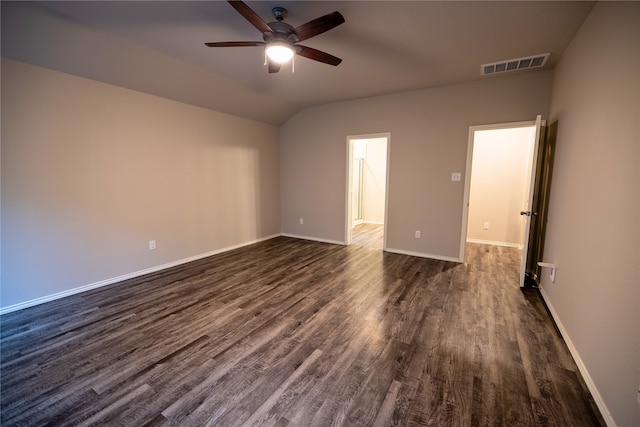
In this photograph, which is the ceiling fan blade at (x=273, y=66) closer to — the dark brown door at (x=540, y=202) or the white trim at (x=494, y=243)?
the dark brown door at (x=540, y=202)

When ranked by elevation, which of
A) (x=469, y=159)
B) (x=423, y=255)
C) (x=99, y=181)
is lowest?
(x=423, y=255)

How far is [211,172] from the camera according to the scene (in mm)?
4391

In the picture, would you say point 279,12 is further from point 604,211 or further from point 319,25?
point 604,211

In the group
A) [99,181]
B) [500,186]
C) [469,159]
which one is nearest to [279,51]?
[99,181]

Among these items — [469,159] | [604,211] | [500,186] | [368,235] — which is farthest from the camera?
[368,235]

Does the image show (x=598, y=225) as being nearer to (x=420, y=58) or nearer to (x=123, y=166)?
(x=420, y=58)

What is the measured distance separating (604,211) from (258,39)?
317 cm

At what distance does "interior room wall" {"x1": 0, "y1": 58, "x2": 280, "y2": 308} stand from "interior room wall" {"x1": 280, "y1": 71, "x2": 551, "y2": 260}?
5.10 feet

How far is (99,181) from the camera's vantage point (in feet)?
10.1

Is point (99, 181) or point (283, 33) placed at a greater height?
point (283, 33)

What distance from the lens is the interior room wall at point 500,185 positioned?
4957mm

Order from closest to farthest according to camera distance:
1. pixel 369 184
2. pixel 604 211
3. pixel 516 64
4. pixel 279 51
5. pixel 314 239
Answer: pixel 604 211 < pixel 279 51 < pixel 516 64 < pixel 314 239 < pixel 369 184

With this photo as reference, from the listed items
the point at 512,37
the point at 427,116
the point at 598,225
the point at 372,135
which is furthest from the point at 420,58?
the point at 598,225

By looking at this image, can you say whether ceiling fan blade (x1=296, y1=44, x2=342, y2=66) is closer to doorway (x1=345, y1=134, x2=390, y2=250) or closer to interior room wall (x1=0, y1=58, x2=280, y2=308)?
interior room wall (x1=0, y1=58, x2=280, y2=308)
